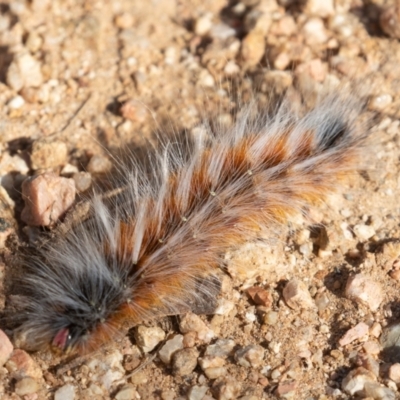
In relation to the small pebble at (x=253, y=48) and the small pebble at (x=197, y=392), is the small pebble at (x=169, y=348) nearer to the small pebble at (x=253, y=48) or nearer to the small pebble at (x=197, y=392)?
the small pebble at (x=197, y=392)

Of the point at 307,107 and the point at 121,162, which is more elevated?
the point at 307,107

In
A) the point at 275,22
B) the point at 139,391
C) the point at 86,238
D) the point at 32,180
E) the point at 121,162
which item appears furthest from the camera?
the point at 275,22

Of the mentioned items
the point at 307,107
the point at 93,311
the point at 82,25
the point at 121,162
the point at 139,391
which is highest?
the point at 82,25

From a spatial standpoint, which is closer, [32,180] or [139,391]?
[139,391]

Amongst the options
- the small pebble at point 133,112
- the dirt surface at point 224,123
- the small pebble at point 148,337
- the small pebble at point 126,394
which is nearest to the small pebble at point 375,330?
the dirt surface at point 224,123

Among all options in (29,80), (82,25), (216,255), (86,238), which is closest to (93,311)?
(86,238)

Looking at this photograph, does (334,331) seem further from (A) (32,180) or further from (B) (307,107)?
(A) (32,180)
